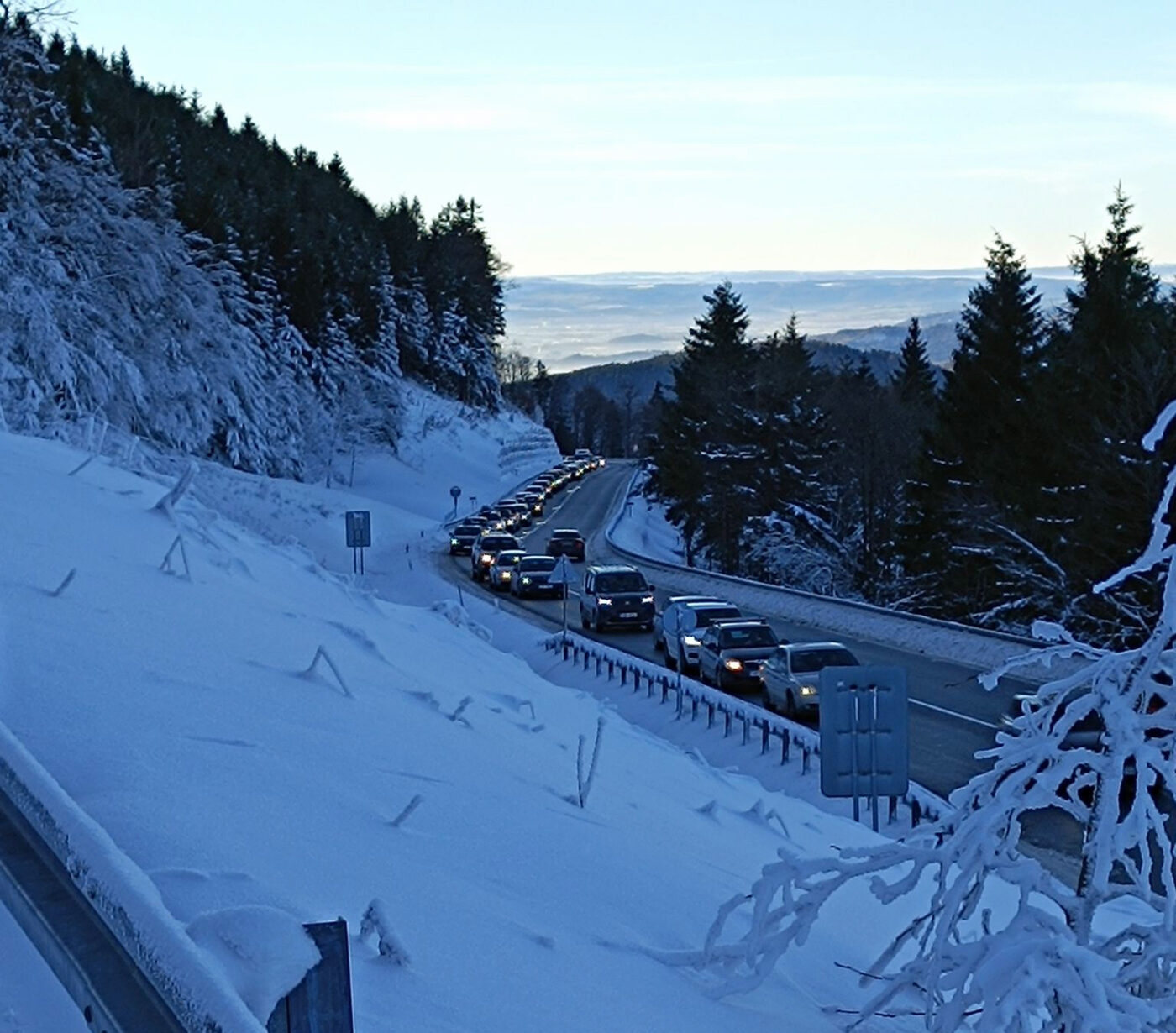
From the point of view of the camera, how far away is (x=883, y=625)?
3581 centimetres

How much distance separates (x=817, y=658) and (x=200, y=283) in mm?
35767

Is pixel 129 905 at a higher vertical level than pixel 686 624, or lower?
higher

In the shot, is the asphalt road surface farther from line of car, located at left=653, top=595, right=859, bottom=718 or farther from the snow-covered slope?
the snow-covered slope

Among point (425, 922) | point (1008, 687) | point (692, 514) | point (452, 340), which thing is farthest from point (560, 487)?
point (425, 922)

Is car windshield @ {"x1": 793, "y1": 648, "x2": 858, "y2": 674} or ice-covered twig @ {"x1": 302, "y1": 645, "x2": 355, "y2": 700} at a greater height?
ice-covered twig @ {"x1": 302, "y1": 645, "x2": 355, "y2": 700}

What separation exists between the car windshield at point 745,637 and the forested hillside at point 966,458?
6.00m

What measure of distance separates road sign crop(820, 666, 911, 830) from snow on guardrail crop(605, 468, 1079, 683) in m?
7.78

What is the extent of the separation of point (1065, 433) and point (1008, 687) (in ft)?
54.1

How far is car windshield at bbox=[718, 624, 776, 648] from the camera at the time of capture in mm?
29203

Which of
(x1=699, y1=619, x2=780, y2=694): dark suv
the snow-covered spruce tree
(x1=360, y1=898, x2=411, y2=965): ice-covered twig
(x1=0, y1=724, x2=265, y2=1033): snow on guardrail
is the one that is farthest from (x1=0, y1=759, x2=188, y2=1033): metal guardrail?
(x1=699, y1=619, x2=780, y2=694): dark suv

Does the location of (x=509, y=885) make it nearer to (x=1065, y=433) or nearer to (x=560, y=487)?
(x=1065, y=433)

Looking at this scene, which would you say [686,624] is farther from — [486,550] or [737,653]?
[486,550]

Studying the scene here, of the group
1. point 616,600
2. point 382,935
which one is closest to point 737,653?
point 616,600

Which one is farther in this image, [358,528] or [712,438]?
[712,438]
